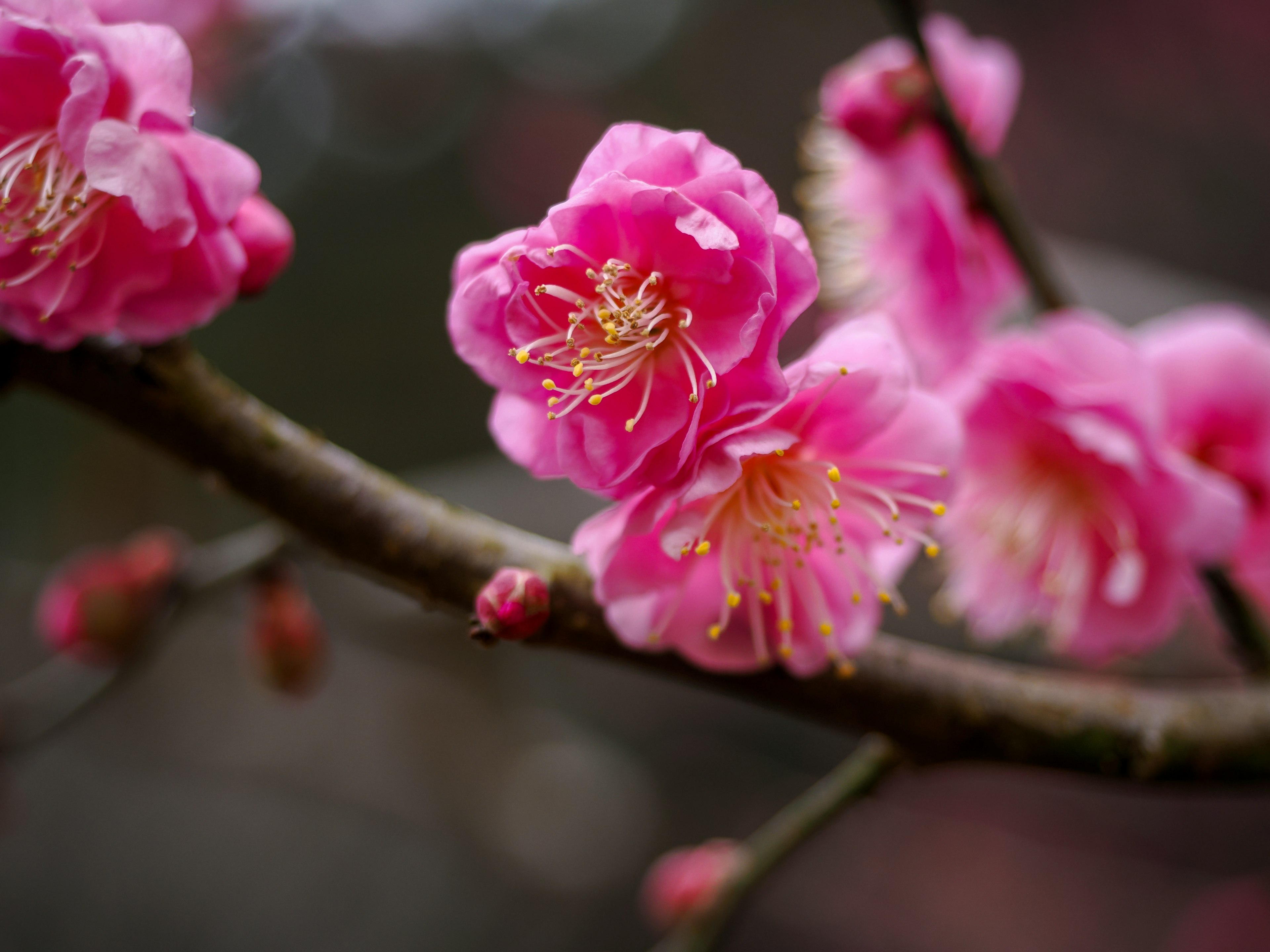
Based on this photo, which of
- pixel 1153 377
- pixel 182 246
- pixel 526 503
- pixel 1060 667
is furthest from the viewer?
pixel 1060 667

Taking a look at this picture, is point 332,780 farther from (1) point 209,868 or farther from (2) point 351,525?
(2) point 351,525

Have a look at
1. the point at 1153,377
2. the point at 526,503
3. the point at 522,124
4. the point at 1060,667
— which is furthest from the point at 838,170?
the point at 522,124

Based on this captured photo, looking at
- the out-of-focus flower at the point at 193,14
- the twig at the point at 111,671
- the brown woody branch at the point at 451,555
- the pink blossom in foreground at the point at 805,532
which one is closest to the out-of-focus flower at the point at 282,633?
the twig at the point at 111,671

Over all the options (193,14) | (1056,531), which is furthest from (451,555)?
(193,14)

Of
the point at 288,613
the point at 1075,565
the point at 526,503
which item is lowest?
the point at 526,503

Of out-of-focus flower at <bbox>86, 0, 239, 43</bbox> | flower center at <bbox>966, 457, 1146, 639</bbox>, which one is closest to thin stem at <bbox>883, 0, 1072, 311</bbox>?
flower center at <bbox>966, 457, 1146, 639</bbox>

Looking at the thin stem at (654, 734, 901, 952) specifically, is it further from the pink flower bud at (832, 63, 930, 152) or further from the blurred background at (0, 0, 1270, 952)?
the blurred background at (0, 0, 1270, 952)

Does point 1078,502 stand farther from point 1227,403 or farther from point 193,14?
point 193,14
